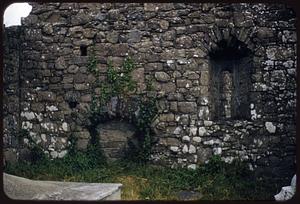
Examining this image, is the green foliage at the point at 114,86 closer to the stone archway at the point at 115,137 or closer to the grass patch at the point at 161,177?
the stone archway at the point at 115,137

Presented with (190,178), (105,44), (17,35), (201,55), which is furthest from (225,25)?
(17,35)

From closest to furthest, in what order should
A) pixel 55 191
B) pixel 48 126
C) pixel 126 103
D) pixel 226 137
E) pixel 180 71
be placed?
1. pixel 55 191
2. pixel 226 137
3. pixel 180 71
4. pixel 126 103
5. pixel 48 126

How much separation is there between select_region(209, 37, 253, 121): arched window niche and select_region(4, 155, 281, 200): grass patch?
0.98 metres

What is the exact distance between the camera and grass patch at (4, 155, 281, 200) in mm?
6441

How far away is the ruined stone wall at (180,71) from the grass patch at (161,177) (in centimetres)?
23

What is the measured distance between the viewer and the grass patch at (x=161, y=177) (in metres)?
6.44

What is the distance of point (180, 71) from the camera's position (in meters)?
7.36

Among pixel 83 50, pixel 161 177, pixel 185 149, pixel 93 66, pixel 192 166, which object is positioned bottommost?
pixel 161 177

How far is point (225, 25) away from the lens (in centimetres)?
728

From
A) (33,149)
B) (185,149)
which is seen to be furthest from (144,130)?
(33,149)

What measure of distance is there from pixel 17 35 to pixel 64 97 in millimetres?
1532

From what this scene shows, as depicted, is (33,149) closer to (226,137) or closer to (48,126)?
(48,126)

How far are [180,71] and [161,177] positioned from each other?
1904 mm

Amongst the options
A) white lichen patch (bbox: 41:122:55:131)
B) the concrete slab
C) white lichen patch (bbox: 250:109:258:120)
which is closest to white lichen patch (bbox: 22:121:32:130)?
white lichen patch (bbox: 41:122:55:131)
